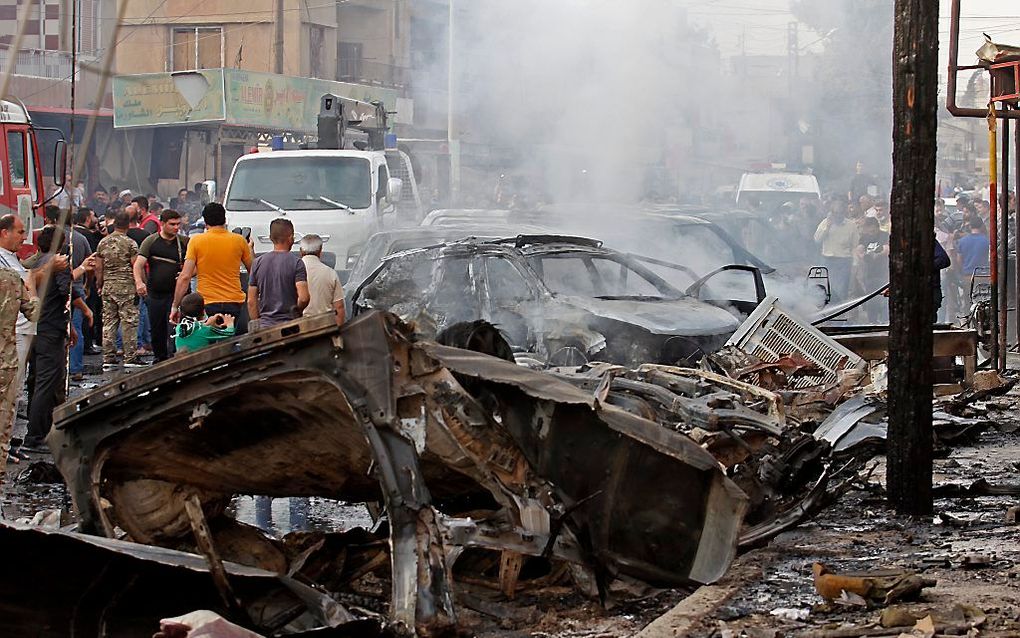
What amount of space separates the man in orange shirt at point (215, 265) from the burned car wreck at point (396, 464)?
20.2 feet

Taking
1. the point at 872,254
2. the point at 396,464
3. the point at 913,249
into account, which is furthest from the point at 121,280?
the point at 872,254

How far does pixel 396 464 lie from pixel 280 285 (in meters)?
5.47

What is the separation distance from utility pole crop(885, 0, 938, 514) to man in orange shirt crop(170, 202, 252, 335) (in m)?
6.19

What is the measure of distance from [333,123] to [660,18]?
782 centimetres

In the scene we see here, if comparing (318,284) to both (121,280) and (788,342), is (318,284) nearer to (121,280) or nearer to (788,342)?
(788,342)

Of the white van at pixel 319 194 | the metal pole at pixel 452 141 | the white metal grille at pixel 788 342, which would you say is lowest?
the white metal grille at pixel 788 342

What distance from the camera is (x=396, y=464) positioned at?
4344 millimetres

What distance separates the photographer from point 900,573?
5.86m

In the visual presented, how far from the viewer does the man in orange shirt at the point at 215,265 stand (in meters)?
11.4

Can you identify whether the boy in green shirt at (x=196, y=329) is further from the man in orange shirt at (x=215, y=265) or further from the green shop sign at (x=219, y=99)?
the green shop sign at (x=219, y=99)

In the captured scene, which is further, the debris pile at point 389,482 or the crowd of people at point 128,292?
the crowd of people at point 128,292

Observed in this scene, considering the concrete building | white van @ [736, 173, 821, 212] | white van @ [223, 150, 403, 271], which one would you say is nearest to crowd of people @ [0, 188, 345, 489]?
white van @ [223, 150, 403, 271]

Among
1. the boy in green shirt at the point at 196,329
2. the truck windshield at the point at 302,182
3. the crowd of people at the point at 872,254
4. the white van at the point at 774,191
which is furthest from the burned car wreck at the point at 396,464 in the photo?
the white van at the point at 774,191

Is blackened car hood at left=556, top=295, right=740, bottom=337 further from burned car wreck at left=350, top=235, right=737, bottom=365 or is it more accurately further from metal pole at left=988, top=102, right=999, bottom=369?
metal pole at left=988, top=102, right=999, bottom=369
